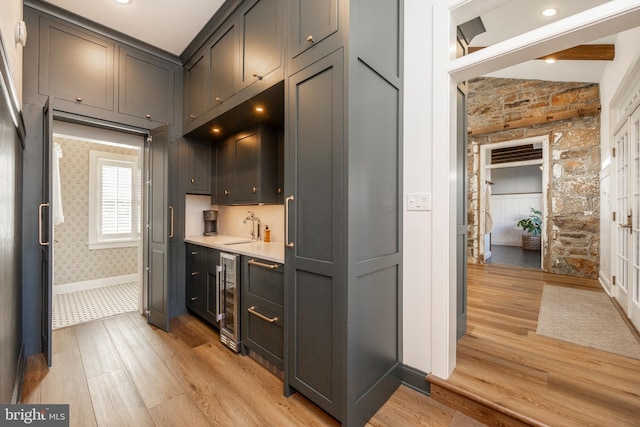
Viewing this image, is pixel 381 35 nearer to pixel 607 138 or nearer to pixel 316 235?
pixel 316 235

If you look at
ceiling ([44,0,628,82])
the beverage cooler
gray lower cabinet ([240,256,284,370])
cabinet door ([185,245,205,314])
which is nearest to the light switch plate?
gray lower cabinet ([240,256,284,370])

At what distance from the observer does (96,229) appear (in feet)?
14.4

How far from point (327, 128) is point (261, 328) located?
5.14ft

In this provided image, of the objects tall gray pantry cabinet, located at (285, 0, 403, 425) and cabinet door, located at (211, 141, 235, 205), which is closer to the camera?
tall gray pantry cabinet, located at (285, 0, 403, 425)

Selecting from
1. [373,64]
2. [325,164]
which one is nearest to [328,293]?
[325,164]

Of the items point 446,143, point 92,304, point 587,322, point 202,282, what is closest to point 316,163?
point 446,143

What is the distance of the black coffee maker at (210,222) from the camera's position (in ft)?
11.9

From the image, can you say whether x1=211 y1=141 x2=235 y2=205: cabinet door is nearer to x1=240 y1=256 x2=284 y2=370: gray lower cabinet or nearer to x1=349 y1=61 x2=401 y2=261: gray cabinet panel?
x1=240 y1=256 x2=284 y2=370: gray lower cabinet

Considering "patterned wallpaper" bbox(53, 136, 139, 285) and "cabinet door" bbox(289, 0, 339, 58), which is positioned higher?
"cabinet door" bbox(289, 0, 339, 58)

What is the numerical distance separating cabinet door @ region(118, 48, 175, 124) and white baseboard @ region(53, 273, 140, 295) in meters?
2.60

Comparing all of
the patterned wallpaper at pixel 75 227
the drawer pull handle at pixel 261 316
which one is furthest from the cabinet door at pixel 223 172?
the patterned wallpaper at pixel 75 227

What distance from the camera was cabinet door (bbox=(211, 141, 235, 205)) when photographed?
3270 millimetres

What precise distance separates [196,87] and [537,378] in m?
3.90

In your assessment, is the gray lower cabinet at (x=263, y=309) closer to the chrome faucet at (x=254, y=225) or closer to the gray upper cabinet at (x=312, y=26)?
the chrome faucet at (x=254, y=225)
